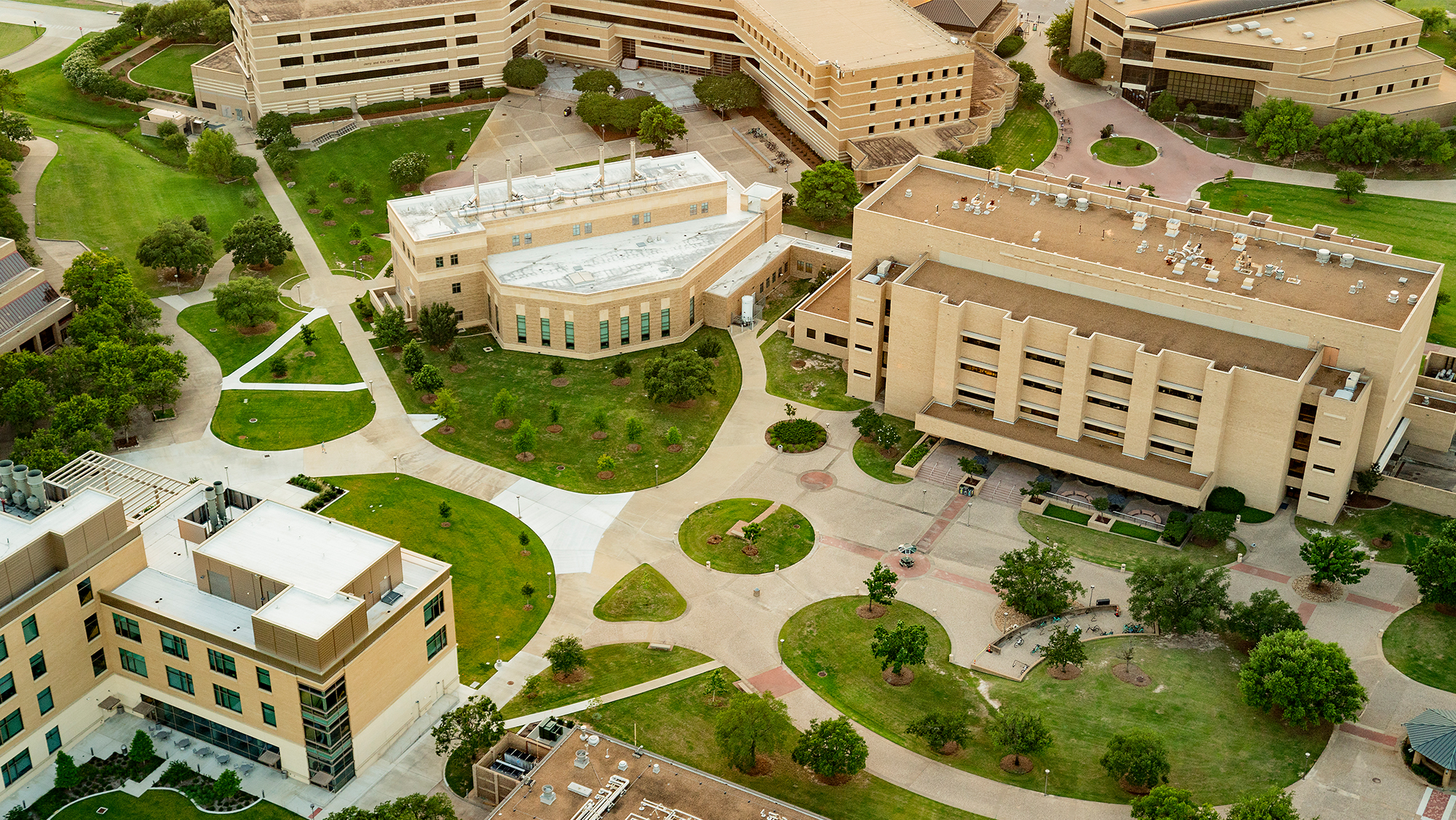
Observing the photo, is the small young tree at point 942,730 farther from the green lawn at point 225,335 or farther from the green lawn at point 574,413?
the green lawn at point 225,335

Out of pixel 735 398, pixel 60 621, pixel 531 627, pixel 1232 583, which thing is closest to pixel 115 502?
pixel 60 621

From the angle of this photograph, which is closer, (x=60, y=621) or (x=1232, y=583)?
(x=60, y=621)

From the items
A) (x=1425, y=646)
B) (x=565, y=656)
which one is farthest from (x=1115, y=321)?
(x=565, y=656)

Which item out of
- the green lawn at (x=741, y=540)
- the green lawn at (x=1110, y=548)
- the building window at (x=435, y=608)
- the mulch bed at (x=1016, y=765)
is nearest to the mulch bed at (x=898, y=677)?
the mulch bed at (x=1016, y=765)

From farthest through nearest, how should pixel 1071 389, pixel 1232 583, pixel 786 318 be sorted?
pixel 786 318 → pixel 1071 389 → pixel 1232 583

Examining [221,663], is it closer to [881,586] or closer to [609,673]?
[609,673]

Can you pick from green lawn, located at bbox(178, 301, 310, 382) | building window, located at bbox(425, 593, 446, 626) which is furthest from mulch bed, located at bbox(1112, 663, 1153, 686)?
green lawn, located at bbox(178, 301, 310, 382)

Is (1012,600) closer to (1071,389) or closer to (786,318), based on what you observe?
(1071,389)
